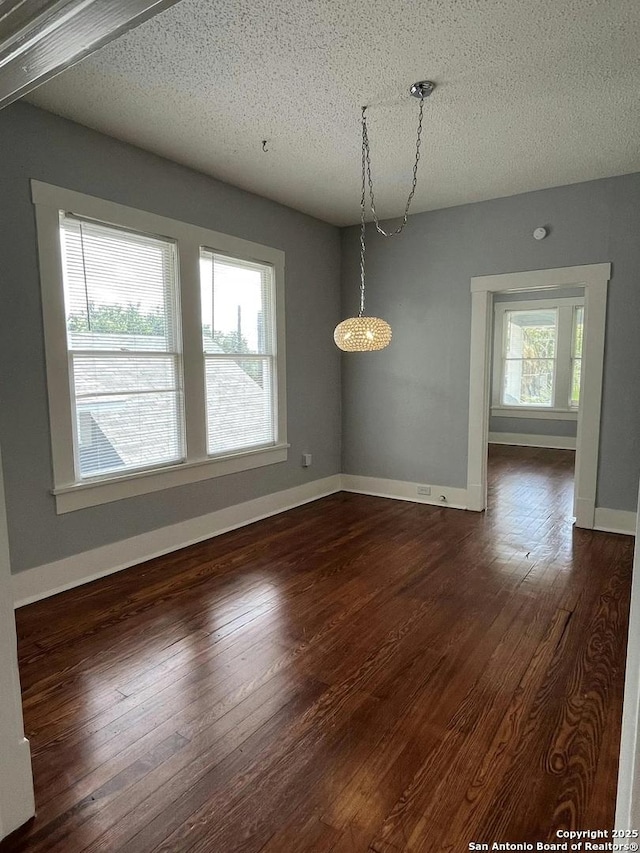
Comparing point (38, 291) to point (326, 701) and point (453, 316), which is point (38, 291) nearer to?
point (326, 701)

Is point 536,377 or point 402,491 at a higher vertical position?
point 536,377

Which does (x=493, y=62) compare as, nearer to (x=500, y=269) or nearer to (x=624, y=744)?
(x=500, y=269)

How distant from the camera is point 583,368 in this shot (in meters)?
4.17

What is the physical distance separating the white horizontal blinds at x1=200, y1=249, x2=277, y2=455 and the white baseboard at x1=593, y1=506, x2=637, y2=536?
9.58ft

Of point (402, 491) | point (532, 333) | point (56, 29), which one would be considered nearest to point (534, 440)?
point (532, 333)

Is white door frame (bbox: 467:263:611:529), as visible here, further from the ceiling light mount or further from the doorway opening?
the doorway opening

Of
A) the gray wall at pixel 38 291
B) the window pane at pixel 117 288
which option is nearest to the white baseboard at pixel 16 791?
the gray wall at pixel 38 291

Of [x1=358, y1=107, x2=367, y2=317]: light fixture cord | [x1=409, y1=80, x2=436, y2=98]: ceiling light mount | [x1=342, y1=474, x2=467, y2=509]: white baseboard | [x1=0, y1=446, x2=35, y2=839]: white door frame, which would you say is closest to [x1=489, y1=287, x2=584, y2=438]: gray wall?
[x1=358, y1=107, x2=367, y2=317]: light fixture cord

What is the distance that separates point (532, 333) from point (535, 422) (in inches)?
61.1

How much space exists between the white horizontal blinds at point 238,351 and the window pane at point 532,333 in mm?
5805

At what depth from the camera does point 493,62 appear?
242cm

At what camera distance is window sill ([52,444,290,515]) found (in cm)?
308

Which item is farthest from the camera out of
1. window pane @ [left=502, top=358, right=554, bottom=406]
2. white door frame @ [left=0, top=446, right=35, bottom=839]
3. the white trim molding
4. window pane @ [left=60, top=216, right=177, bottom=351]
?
window pane @ [left=502, top=358, right=554, bottom=406]

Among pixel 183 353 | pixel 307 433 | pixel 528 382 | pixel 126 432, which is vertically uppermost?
pixel 183 353
